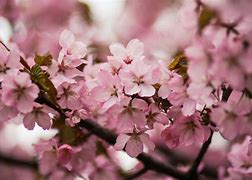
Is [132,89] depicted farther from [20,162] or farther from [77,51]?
[20,162]

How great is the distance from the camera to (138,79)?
51.3 inches

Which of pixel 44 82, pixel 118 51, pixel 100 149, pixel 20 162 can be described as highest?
pixel 118 51

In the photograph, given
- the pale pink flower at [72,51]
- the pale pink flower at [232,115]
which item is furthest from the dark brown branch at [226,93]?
the pale pink flower at [72,51]

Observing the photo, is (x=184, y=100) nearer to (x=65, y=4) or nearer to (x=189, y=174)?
(x=189, y=174)

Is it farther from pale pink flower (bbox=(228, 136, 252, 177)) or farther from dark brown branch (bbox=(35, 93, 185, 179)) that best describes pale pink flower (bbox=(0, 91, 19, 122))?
pale pink flower (bbox=(228, 136, 252, 177))

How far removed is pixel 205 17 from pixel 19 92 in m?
0.44

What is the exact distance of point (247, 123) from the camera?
119cm

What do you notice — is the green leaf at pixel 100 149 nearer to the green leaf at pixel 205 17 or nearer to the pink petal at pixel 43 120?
the pink petal at pixel 43 120

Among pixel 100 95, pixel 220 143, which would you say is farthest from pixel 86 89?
pixel 220 143

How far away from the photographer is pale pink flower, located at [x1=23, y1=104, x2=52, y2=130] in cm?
139

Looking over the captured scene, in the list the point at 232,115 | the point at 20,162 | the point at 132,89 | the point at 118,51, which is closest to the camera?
the point at 232,115

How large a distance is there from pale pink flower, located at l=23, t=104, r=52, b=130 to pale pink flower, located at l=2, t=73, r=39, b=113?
7cm

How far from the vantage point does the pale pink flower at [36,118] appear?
4.56ft

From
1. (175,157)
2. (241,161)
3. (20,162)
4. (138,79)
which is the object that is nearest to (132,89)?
(138,79)
